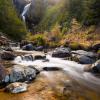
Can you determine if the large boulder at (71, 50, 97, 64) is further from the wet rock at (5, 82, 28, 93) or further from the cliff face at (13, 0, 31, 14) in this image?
the cliff face at (13, 0, 31, 14)

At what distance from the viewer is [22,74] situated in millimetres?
19250

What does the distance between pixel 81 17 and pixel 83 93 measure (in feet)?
157

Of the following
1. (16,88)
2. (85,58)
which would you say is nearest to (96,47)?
(85,58)

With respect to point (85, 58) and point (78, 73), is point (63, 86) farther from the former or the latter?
point (85, 58)

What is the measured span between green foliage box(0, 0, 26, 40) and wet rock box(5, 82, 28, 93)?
61874 mm

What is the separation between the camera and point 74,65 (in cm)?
2669

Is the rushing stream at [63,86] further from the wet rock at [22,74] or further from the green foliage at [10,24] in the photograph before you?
the green foliage at [10,24]

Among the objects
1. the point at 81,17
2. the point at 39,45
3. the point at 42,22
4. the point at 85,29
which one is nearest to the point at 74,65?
the point at 39,45

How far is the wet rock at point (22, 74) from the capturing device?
18700 mm

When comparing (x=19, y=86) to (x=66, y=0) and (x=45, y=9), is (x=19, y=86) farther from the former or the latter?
(x=45, y=9)

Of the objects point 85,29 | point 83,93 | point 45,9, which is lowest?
point 83,93

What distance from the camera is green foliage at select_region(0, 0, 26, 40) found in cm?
7987

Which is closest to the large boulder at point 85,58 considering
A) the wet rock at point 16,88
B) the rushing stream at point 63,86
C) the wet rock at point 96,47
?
the rushing stream at point 63,86

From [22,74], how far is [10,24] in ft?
220
